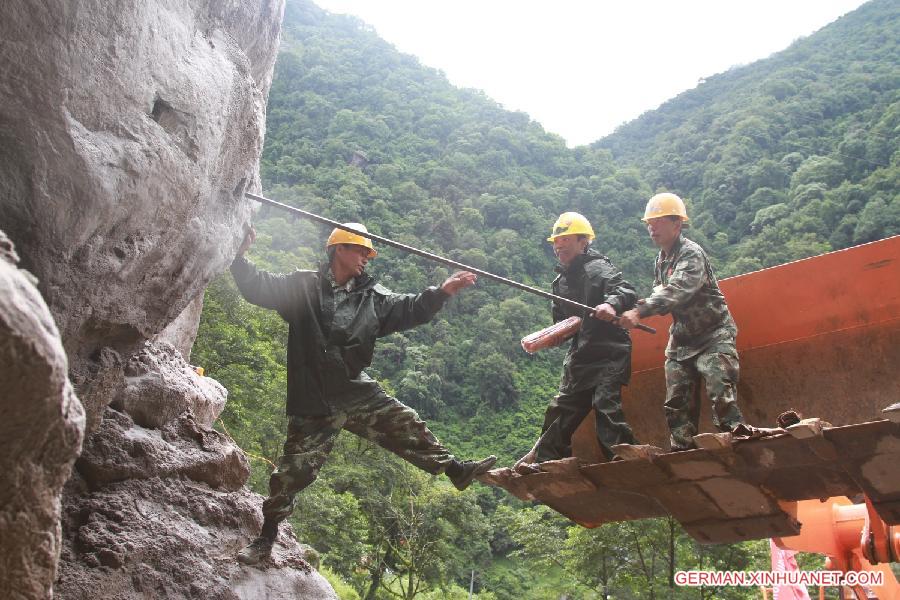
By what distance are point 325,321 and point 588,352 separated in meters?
2.03

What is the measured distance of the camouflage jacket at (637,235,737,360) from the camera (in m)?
5.35

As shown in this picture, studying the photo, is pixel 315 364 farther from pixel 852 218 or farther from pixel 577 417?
pixel 852 218

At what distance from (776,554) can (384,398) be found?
6.77 meters

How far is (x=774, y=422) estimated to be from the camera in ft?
20.3

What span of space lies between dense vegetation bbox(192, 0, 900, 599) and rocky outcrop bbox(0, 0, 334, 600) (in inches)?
327

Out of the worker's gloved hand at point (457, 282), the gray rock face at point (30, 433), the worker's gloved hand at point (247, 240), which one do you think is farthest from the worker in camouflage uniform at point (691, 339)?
the gray rock face at point (30, 433)

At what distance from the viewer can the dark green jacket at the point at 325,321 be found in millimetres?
4906

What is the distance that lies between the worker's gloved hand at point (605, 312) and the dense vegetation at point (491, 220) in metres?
8.90

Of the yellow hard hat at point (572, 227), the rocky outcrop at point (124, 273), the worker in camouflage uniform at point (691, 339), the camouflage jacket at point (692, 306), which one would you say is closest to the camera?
the rocky outcrop at point (124, 273)

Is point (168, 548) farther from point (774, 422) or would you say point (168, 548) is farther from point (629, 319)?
point (774, 422)

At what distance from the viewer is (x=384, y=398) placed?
5.06m

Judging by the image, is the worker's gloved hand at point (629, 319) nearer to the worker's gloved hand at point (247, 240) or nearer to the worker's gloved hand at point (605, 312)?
the worker's gloved hand at point (605, 312)

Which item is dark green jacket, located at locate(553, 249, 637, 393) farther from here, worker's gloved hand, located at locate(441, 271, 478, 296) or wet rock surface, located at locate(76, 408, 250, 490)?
wet rock surface, located at locate(76, 408, 250, 490)

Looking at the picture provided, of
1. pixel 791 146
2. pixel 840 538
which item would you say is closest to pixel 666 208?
pixel 840 538
